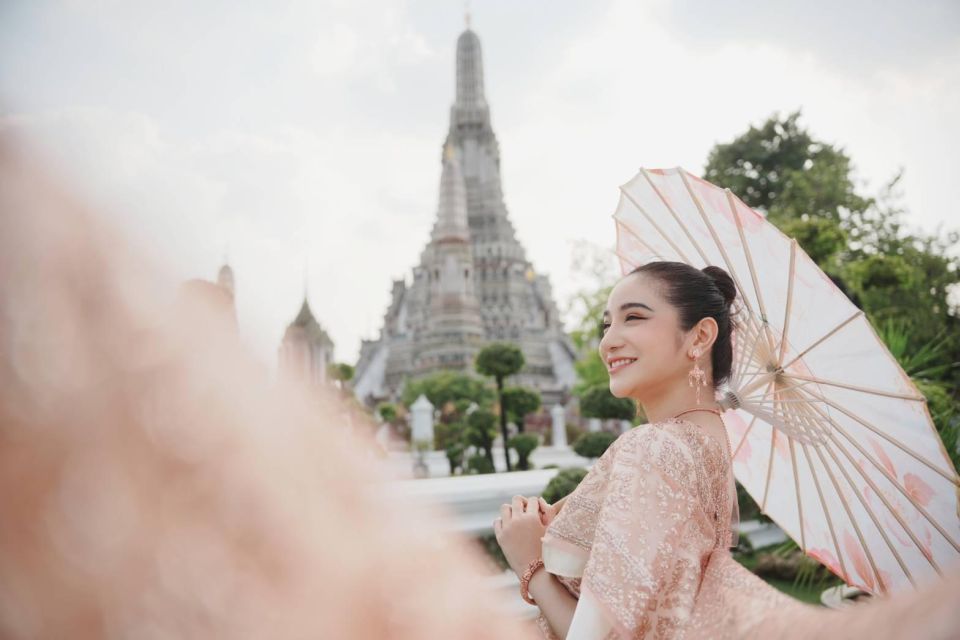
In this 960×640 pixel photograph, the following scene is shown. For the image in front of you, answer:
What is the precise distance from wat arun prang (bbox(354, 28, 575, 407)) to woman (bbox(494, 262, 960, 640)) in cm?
2646

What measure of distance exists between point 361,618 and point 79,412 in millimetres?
541

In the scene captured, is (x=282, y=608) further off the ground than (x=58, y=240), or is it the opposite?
(x=58, y=240)

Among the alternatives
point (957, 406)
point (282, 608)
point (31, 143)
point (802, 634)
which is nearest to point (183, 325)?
point (31, 143)

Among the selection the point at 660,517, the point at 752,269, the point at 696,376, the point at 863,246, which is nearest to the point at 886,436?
the point at 752,269

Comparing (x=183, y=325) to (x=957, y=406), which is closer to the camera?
(x=183, y=325)

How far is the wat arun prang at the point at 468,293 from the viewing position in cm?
2984

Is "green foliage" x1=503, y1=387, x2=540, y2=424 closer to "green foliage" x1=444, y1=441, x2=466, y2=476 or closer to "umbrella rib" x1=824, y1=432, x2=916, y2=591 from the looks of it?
"green foliage" x1=444, y1=441, x2=466, y2=476

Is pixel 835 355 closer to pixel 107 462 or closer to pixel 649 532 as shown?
pixel 649 532

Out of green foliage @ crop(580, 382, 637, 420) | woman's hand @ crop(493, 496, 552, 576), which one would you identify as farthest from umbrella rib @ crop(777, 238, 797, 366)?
green foliage @ crop(580, 382, 637, 420)

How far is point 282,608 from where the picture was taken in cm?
94

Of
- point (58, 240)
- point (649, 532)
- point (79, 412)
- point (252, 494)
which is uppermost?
point (58, 240)

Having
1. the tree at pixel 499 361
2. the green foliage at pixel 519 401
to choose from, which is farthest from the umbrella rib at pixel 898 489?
the tree at pixel 499 361

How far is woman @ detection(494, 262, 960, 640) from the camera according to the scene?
40.3 inches

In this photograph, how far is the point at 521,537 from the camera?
4.39 feet
